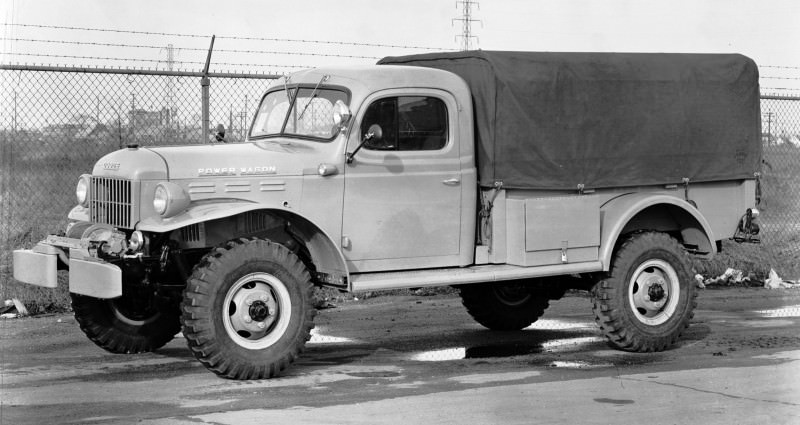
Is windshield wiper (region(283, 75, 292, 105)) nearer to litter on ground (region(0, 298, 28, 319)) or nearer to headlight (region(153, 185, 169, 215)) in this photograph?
headlight (region(153, 185, 169, 215))

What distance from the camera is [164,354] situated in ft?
32.1

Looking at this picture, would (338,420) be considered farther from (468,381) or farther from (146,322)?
(146,322)

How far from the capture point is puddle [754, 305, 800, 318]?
1225 centimetres

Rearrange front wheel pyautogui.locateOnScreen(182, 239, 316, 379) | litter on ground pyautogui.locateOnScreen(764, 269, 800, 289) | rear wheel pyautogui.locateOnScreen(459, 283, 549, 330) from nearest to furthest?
front wheel pyautogui.locateOnScreen(182, 239, 316, 379) → rear wheel pyautogui.locateOnScreen(459, 283, 549, 330) → litter on ground pyautogui.locateOnScreen(764, 269, 800, 289)

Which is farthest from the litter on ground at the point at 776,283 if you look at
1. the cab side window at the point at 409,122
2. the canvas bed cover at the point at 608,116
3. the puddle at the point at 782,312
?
the cab side window at the point at 409,122

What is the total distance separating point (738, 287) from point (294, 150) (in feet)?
24.7

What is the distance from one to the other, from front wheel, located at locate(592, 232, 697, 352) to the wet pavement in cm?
19

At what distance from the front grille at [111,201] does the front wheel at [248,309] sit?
2.41 feet

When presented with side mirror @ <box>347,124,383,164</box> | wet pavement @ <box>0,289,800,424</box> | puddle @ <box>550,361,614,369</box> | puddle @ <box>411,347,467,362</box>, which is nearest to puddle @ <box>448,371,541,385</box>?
wet pavement @ <box>0,289,800,424</box>

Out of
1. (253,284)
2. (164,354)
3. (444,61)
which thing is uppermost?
(444,61)

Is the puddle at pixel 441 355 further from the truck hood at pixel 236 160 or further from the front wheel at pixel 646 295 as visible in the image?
the truck hood at pixel 236 160

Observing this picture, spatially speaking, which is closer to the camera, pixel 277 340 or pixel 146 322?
pixel 277 340

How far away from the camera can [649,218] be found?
34.8ft

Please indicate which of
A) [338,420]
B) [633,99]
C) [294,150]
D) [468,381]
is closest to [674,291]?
[633,99]
